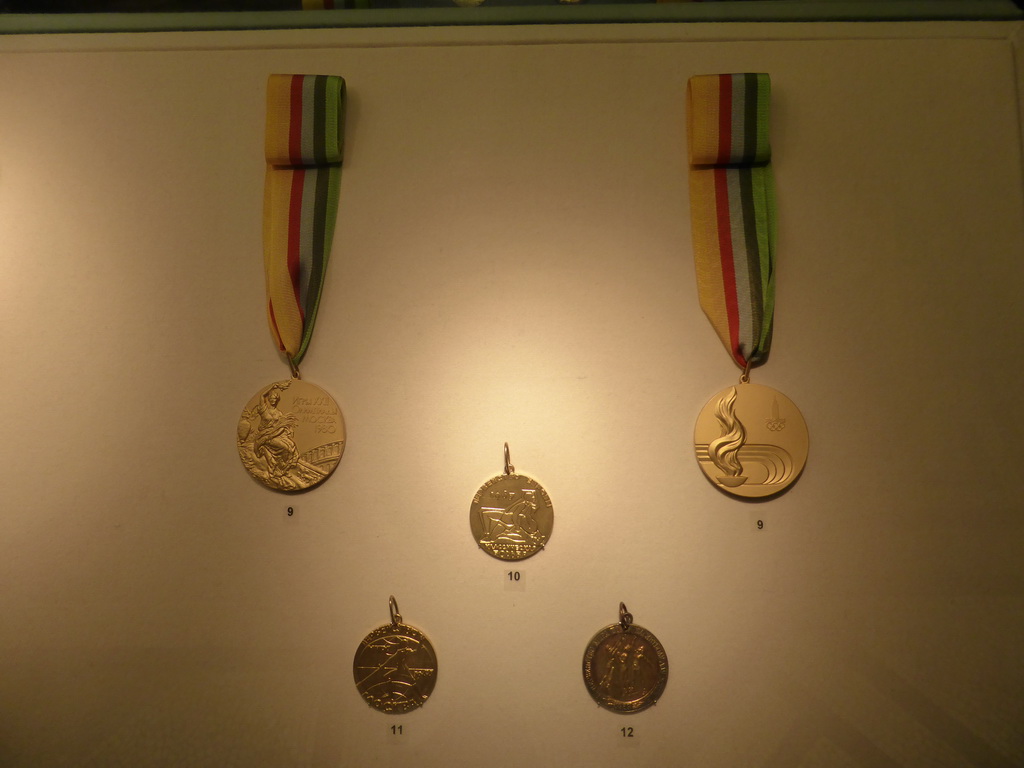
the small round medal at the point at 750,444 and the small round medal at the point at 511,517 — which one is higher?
the small round medal at the point at 750,444

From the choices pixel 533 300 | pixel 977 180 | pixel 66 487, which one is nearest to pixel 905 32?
pixel 977 180

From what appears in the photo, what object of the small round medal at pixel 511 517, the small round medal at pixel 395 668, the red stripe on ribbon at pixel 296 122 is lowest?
the small round medal at pixel 395 668

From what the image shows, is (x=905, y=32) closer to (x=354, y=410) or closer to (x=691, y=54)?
(x=691, y=54)

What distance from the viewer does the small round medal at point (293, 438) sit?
160 cm

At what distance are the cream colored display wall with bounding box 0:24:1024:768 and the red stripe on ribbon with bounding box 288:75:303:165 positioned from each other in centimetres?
11

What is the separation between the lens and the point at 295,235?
166cm

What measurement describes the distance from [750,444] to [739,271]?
1.35 feet

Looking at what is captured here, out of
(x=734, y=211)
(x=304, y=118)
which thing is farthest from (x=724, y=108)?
(x=304, y=118)

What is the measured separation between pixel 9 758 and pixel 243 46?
1797 millimetres

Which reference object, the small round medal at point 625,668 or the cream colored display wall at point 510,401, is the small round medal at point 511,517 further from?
the small round medal at point 625,668

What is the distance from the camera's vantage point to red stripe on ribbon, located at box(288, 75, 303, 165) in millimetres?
1655

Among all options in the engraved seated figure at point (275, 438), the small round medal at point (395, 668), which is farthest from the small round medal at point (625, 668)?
the engraved seated figure at point (275, 438)

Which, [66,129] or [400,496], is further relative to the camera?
[66,129]

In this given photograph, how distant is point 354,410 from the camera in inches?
64.0
